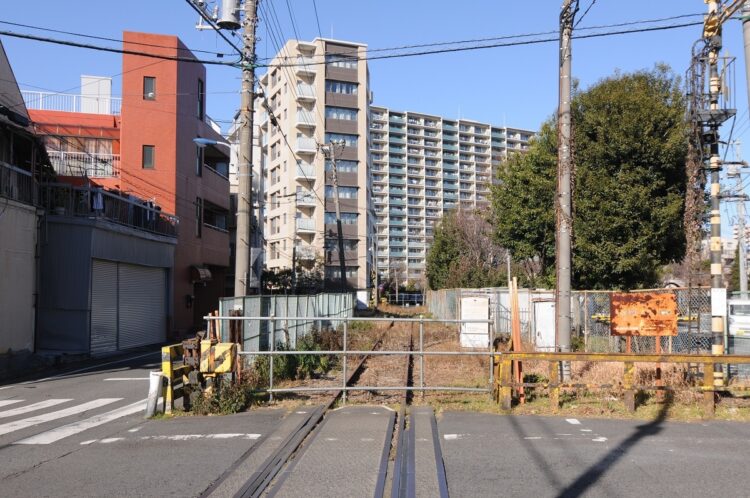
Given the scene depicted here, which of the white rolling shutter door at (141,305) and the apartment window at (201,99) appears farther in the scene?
the apartment window at (201,99)

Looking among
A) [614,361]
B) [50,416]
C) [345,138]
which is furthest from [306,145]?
[614,361]

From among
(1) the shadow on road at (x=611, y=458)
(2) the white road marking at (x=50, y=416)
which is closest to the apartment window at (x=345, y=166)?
(2) the white road marking at (x=50, y=416)

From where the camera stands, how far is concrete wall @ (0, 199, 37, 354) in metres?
17.4

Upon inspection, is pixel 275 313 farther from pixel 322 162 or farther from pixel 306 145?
pixel 306 145

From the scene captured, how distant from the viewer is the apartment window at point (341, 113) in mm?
69375

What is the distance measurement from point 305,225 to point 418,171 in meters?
64.2

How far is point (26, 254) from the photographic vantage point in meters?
18.7

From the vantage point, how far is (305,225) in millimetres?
67875

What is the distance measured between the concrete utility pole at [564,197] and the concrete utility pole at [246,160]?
7229 millimetres

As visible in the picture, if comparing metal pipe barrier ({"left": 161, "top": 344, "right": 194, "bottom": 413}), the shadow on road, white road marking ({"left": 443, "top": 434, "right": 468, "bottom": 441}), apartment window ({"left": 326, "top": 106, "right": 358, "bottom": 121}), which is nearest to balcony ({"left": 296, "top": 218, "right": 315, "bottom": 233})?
apartment window ({"left": 326, "top": 106, "right": 358, "bottom": 121})

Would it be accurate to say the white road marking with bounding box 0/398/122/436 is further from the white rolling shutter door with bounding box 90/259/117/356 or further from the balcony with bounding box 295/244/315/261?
the balcony with bounding box 295/244/315/261

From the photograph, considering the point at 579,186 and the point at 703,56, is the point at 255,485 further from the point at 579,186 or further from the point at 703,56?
the point at 579,186

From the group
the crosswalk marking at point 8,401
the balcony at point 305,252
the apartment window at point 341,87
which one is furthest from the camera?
the apartment window at point 341,87

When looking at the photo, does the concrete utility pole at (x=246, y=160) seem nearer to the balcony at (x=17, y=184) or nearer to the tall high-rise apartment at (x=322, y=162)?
the balcony at (x=17, y=184)
